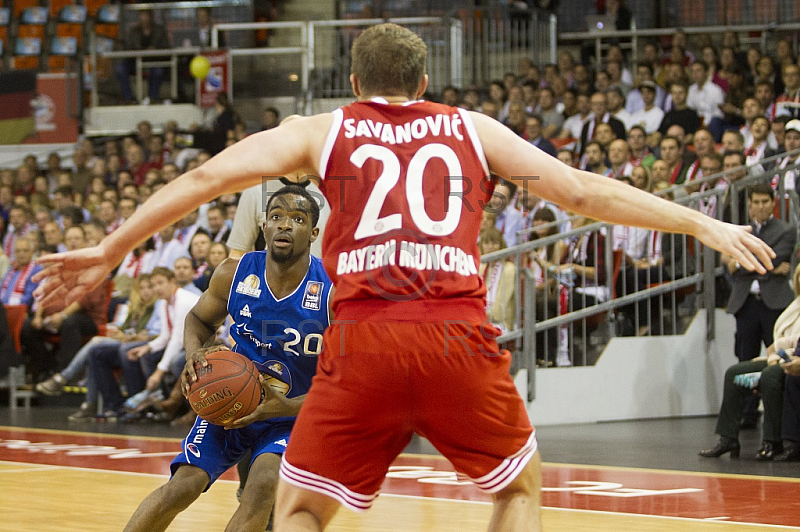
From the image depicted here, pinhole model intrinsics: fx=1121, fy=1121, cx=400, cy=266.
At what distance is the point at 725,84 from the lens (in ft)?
43.6

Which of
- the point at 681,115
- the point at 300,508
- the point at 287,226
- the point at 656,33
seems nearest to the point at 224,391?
the point at 287,226

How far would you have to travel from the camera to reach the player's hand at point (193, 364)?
4.37 metres

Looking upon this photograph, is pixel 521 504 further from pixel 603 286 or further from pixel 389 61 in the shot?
pixel 603 286

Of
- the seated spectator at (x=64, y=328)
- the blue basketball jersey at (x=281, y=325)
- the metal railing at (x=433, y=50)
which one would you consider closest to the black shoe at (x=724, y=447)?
the blue basketball jersey at (x=281, y=325)

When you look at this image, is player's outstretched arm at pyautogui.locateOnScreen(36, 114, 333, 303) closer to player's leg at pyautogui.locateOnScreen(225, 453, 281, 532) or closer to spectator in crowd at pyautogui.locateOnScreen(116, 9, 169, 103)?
player's leg at pyautogui.locateOnScreen(225, 453, 281, 532)

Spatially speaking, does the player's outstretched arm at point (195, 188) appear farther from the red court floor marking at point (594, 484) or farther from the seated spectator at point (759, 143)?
the seated spectator at point (759, 143)

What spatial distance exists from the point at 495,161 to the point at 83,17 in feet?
63.1

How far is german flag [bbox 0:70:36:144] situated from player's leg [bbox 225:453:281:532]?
600 inches

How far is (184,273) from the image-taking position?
1127 cm

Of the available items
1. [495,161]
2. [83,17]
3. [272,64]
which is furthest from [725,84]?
[83,17]

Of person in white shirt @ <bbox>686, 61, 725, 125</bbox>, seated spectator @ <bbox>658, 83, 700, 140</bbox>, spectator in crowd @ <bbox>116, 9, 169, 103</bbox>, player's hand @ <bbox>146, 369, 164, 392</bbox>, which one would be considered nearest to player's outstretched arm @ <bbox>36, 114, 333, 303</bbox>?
player's hand @ <bbox>146, 369, 164, 392</bbox>

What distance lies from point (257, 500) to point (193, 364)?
23.2 inches

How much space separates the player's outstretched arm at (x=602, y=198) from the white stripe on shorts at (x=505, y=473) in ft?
2.26

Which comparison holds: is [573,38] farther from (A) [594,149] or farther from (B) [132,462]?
(B) [132,462]
